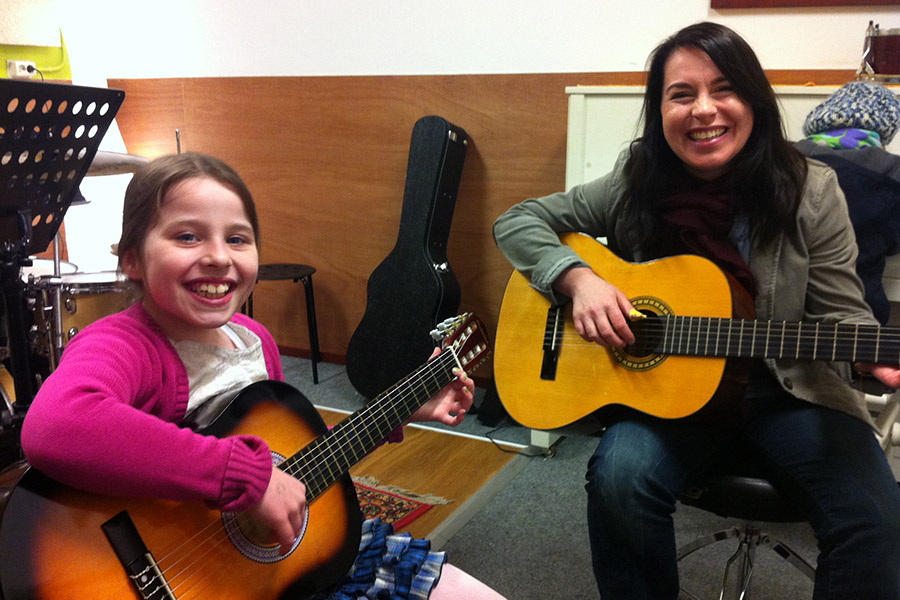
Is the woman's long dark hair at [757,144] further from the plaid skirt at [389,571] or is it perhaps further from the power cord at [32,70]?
the power cord at [32,70]

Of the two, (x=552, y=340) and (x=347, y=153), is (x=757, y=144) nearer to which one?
(x=552, y=340)

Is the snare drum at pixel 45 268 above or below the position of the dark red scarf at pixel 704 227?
below

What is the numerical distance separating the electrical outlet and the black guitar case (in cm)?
196

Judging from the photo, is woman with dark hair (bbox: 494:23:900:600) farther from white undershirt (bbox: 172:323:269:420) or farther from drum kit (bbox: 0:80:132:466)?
drum kit (bbox: 0:80:132:466)

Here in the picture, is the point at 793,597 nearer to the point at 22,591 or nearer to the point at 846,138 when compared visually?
the point at 846,138

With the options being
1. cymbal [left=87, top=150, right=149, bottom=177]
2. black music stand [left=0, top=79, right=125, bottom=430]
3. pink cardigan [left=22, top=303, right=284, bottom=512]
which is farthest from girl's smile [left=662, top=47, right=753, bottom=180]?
cymbal [left=87, top=150, right=149, bottom=177]

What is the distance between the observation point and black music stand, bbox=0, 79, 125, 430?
49.2 inches

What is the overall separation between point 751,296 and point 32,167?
4.53 ft

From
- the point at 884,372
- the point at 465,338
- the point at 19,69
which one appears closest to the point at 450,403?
the point at 465,338

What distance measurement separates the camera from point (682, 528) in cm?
186

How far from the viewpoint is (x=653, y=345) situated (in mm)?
1304

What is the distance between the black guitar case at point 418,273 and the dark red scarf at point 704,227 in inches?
45.7

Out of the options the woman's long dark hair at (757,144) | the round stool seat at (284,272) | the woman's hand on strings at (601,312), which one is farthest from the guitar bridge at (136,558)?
the round stool seat at (284,272)

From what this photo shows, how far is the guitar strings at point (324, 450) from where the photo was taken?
0.88 m
